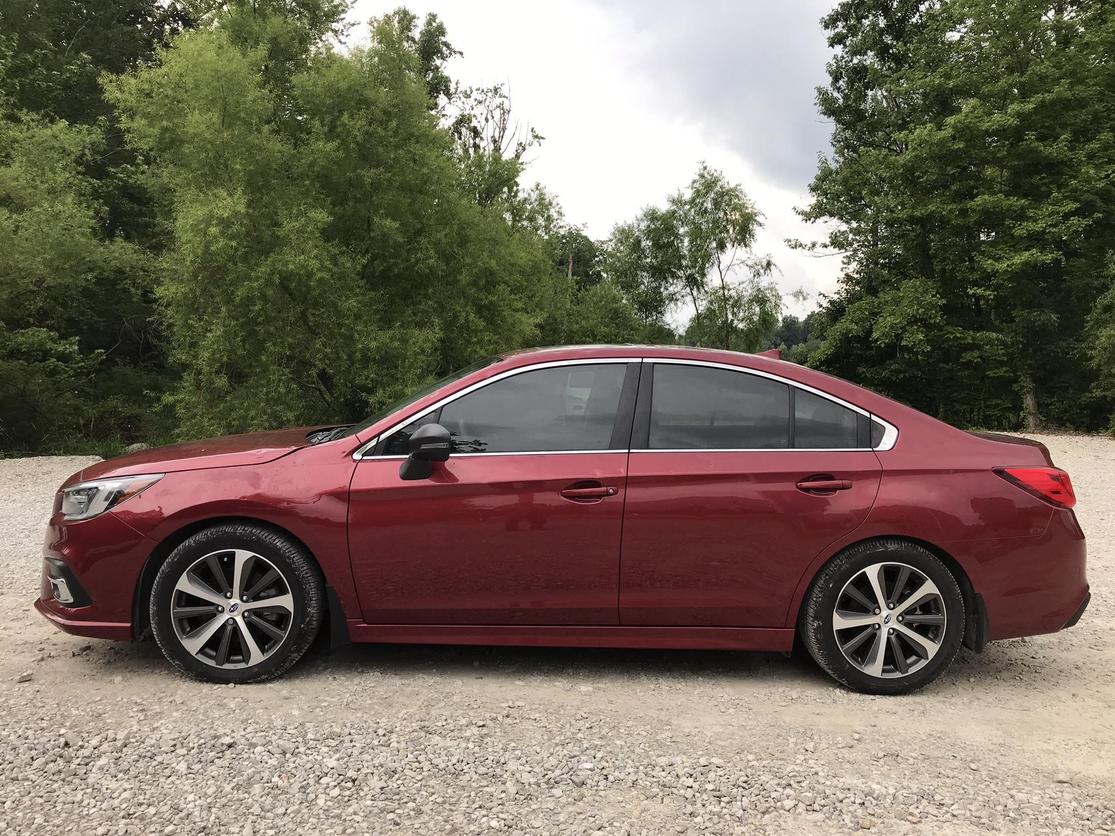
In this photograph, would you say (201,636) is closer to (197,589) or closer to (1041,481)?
(197,589)

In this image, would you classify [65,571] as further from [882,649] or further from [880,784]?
[882,649]

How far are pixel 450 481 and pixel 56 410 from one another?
1705 centimetres

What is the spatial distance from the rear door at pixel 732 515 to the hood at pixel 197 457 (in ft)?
5.58

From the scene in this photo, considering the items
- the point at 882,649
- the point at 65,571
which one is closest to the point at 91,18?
the point at 65,571

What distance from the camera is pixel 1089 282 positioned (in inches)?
838

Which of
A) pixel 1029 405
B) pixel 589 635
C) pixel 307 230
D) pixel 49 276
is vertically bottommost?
pixel 589 635

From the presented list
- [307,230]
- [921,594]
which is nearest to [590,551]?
[921,594]

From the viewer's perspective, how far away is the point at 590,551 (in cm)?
325

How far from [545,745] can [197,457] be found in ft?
6.80

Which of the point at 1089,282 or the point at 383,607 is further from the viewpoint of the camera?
the point at 1089,282

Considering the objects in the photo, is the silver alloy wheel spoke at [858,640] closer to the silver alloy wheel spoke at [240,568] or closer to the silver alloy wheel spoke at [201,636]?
the silver alloy wheel spoke at [240,568]

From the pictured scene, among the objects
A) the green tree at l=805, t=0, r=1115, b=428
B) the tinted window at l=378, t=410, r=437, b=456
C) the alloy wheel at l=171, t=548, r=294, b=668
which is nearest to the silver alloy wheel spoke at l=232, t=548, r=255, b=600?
the alloy wheel at l=171, t=548, r=294, b=668

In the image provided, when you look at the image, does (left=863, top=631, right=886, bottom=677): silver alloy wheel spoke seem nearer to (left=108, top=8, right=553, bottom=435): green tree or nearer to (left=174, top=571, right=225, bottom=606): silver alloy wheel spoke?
(left=174, top=571, right=225, bottom=606): silver alloy wheel spoke

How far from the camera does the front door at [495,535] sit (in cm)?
324
